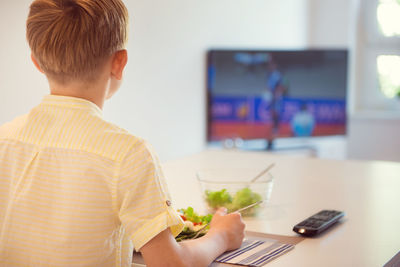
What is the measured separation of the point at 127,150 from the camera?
974mm

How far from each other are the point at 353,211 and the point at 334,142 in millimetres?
3716

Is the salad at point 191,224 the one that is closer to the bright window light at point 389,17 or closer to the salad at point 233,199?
the salad at point 233,199

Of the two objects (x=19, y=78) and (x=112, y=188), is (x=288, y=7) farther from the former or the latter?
(x=112, y=188)

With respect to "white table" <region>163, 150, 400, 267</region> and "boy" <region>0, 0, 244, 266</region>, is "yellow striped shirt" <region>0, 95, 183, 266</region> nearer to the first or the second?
"boy" <region>0, 0, 244, 266</region>

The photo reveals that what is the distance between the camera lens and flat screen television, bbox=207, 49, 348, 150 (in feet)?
14.7

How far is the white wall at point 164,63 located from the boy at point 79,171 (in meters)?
1.82

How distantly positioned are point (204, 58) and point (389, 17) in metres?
2.23

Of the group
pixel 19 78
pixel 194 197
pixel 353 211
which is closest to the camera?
pixel 353 211

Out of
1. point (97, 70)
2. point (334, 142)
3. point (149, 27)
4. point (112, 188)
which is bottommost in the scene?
point (334, 142)

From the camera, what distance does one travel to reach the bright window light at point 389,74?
217 inches

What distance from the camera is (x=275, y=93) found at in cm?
482

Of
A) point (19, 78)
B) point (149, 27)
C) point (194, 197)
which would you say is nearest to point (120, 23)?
point (194, 197)

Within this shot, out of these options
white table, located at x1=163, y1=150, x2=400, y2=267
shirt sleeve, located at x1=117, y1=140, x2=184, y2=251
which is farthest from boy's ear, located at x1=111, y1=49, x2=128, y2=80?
white table, located at x1=163, y1=150, x2=400, y2=267

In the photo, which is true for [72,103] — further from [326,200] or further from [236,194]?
[326,200]
